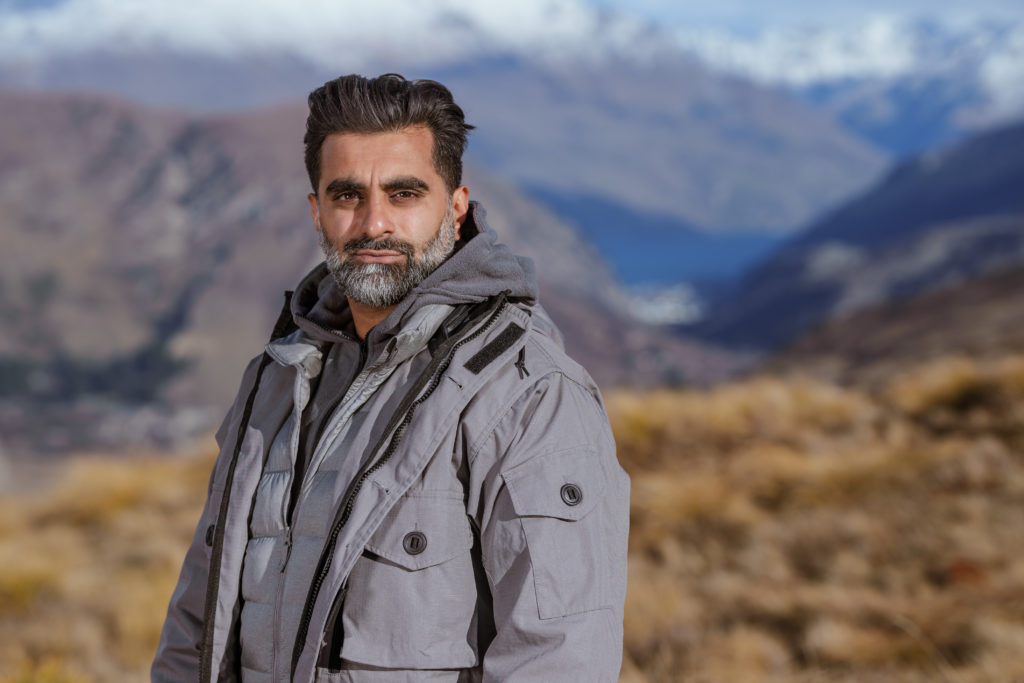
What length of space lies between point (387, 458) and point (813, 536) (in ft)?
18.5

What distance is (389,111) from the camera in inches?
75.6

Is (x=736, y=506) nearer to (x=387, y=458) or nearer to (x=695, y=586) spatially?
(x=695, y=586)

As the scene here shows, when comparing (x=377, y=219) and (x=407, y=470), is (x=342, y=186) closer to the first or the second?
(x=377, y=219)

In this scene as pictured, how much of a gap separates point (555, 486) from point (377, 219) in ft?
2.26

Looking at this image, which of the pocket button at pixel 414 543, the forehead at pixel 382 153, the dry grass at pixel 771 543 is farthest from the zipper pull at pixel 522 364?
the dry grass at pixel 771 543

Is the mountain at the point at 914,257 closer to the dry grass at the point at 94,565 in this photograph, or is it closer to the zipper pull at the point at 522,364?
the dry grass at the point at 94,565

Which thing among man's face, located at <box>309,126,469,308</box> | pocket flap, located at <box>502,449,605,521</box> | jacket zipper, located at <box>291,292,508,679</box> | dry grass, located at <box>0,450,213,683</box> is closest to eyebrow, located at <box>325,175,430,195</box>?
man's face, located at <box>309,126,469,308</box>

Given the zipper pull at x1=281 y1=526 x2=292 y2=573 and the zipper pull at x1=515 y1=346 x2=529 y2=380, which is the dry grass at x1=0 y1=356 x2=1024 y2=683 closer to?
the zipper pull at x1=281 y1=526 x2=292 y2=573

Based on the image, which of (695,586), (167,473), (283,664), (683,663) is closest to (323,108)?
(283,664)

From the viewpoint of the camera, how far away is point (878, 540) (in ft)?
21.1

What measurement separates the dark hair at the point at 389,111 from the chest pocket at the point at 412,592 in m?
0.75

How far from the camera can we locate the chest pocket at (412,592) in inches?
66.5

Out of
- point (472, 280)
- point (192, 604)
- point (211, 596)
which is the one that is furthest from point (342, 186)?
point (192, 604)

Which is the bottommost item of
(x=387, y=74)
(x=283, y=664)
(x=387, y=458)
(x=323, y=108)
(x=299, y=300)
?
(x=283, y=664)
